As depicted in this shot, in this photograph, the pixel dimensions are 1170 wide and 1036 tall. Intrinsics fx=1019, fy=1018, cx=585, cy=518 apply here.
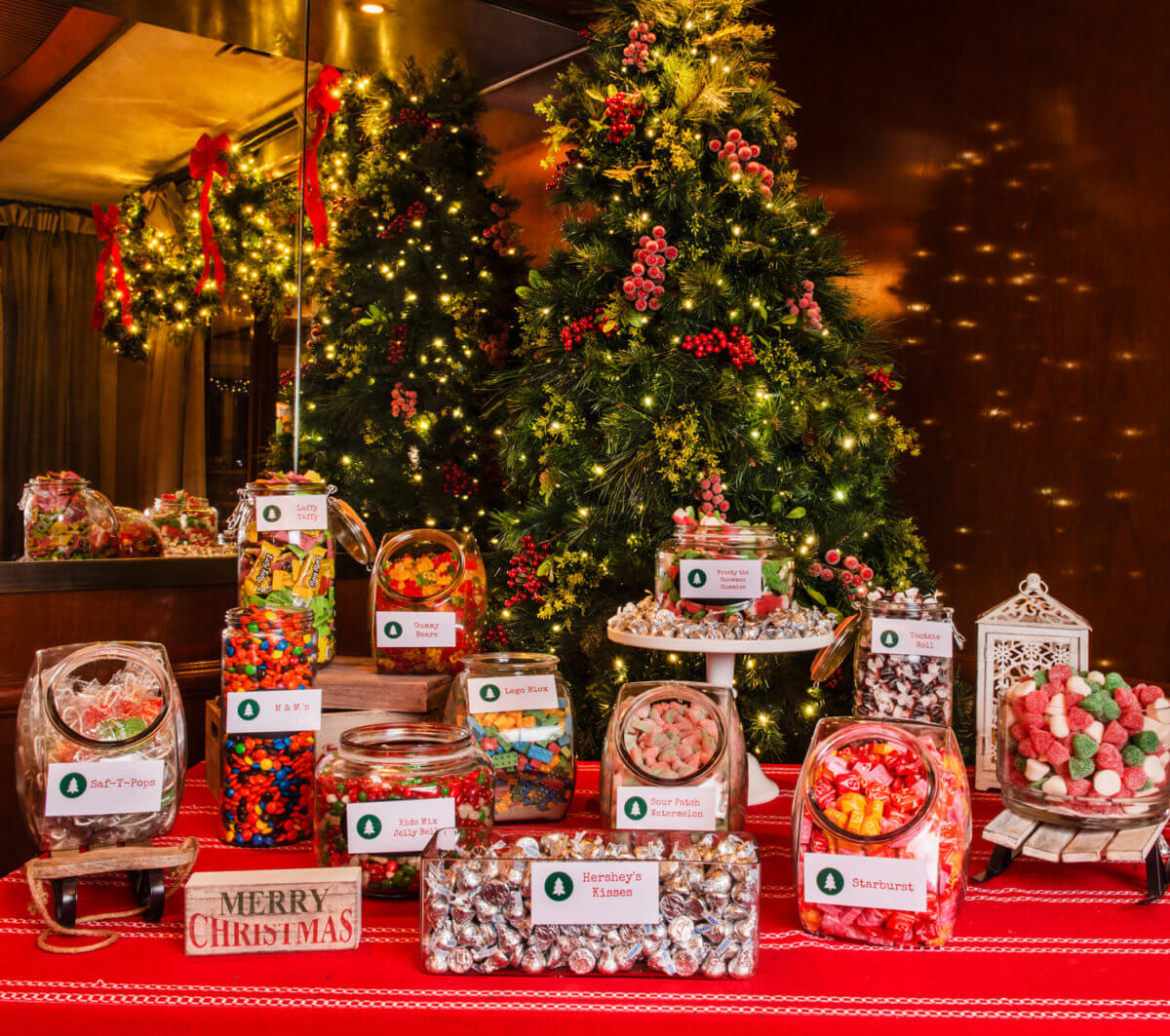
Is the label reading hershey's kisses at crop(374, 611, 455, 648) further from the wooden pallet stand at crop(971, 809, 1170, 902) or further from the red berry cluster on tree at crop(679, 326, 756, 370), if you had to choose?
the red berry cluster on tree at crop(679, 326, 756, 370)

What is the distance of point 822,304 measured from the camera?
2.60 meters

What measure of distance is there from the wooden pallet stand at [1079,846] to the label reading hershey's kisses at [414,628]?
854mm

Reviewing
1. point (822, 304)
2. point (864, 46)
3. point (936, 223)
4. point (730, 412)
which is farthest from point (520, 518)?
point (864, 46)

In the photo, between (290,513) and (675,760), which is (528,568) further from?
(675,760)

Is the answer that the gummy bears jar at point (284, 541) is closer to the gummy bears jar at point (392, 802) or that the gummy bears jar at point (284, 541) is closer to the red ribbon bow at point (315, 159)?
the gummy bears jar at point (392, 802)

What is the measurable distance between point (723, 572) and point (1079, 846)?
25.2 inches

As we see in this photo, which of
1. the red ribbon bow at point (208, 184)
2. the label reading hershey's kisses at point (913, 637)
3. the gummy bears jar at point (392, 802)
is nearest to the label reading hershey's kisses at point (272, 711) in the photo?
the gummy bears jar at point (392, 802)

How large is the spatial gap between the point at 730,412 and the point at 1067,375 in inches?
45.1

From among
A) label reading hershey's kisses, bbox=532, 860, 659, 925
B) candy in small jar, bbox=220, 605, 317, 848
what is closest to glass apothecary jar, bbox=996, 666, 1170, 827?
label reading hershey's kisses, bbox=532, 860, 659, 925

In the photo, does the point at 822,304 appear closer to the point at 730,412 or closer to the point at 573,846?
the point at 730,412

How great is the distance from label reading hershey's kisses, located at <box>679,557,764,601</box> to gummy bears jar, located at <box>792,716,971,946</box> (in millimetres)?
517

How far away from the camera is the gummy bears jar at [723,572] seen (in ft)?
5.44

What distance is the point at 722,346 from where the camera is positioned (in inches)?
97.5

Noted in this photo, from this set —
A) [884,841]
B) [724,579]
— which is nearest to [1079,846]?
[884,841]
